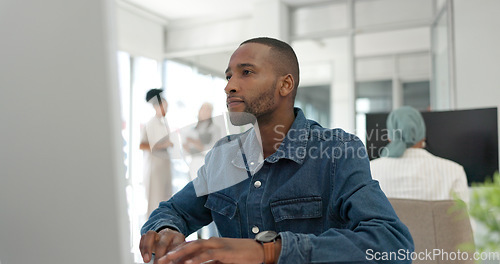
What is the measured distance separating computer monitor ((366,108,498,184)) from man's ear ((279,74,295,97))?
1617mm

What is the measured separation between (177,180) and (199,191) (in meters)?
0.25

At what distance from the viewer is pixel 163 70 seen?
20.1 ft

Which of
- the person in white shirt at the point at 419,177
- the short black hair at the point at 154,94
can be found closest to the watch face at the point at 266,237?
→ the short black hair at the point at 154,94

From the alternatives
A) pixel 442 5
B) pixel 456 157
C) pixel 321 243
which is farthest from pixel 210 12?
pixel 321 243

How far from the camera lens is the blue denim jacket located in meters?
0.71

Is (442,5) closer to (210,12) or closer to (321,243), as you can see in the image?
(210,12)

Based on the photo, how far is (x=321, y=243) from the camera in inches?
27.7

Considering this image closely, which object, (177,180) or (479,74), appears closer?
(177,180)

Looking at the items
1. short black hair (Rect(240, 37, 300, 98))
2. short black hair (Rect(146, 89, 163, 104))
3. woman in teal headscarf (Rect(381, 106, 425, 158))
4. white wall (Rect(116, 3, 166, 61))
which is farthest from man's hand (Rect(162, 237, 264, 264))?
white wall (Rect(116, 3, 166, 61))

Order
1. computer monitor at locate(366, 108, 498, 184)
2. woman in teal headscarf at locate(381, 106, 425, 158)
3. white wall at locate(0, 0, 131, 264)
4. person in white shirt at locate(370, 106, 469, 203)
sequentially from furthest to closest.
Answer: computer monitor at locate(366, 108, 498, 184) < woman in teal headscarf at locate(381, 106, 425, 158) < person in white shirt at locate(370, 106, 469, 203) < white wall at locate(0, 0, 131, 264)

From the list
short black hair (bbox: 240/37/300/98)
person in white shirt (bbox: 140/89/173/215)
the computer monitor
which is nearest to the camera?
short black hair (bbox: 240/37/300/98)

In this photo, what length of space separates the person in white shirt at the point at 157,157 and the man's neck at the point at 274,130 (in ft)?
1.02

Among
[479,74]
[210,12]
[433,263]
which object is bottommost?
[433,263]

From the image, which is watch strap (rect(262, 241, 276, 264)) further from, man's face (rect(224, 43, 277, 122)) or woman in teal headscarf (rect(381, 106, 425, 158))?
woman in teal headscarf (rect(381, 106, 425, 158))
